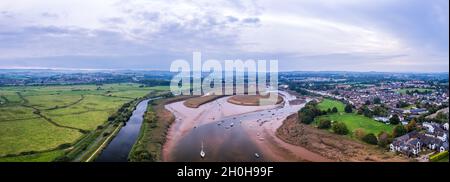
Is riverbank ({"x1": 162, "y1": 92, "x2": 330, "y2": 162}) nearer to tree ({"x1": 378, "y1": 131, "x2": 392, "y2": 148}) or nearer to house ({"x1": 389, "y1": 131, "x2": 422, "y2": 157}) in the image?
tree ({"x1": 378, "y1": 131, "x2": 392, "y2": 148})

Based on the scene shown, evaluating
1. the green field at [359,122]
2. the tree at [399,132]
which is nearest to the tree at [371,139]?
the tree at [399,132]

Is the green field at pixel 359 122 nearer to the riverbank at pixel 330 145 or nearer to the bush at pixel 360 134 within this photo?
the bush at pixel 360 134

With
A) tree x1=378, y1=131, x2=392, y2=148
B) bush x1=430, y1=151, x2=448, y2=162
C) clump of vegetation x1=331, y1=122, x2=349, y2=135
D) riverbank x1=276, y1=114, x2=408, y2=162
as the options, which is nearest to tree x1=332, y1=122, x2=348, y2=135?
clump of vegetation x1=331, y1=122, x2=349, y2=135

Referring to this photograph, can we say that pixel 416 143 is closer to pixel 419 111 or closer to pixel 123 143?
pixel 419 111

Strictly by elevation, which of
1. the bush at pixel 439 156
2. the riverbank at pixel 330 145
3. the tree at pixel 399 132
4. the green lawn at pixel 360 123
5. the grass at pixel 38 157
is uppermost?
the tree at pixel 399 132

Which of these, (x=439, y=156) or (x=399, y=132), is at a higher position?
(x=399, y=132)

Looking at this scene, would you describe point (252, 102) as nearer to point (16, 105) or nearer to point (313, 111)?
point (313, 111)

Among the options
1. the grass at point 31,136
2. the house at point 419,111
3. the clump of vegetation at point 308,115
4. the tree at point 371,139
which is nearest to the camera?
the grass at point 31,136

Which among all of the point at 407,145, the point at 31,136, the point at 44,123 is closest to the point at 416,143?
the point at 407,145
